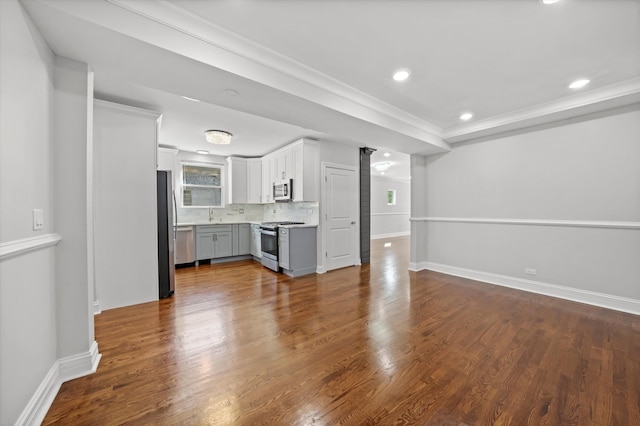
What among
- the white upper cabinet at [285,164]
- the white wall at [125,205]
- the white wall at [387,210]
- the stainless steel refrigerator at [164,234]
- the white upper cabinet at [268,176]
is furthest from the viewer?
the white wall at [387,210]

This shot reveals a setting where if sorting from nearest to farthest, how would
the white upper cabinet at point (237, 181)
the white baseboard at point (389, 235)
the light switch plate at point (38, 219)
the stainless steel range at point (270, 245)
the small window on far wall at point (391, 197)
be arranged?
1. the light switch plate at point (38, 219)
2. the stainless steel range at point (270, 245)
3. the white upper cabinet at point (237, 181)
4. the white baseboard at point (389, 235)
5. the small window on far wall at point (391, 197)

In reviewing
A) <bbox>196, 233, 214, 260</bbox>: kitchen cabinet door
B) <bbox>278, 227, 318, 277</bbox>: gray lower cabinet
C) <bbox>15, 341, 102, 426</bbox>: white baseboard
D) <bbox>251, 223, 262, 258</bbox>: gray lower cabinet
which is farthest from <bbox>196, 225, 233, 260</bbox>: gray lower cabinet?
<bbox>15, 341, 102, 426</bbox>: white baseboard

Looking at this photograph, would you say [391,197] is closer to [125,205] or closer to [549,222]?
[549,222]

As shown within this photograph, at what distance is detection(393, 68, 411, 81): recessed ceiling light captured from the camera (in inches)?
98.7

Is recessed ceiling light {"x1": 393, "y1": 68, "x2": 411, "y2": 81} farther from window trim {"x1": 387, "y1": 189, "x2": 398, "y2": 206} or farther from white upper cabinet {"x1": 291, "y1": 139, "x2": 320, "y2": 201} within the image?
window trim {"x1": 387, "y1": 189, "x2": 398, "y2": 206}

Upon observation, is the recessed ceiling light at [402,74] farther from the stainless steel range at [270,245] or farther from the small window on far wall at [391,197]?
the small window on far wall at [391,197]

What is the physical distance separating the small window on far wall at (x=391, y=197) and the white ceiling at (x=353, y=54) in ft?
23.8

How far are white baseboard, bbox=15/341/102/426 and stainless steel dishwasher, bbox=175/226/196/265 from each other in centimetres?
335

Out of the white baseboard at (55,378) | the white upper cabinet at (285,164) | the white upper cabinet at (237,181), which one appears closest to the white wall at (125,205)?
the white baseboard at (55,378)

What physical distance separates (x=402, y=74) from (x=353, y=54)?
646mm

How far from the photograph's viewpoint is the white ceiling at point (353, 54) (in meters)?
1.70

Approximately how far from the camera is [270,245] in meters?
5.12

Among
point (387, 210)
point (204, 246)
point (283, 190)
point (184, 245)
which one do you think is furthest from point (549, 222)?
point (387, 210)

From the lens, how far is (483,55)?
2.28 meters
